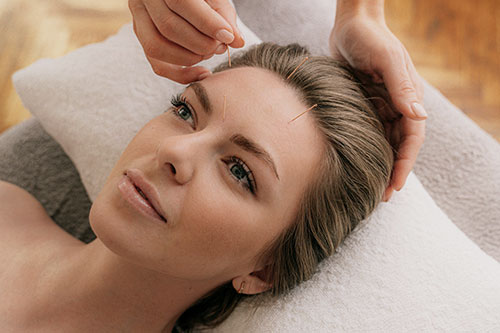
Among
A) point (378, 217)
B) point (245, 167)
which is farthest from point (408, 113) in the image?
point (245, 167)

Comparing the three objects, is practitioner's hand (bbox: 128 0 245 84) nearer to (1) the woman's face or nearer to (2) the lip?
(1) the woman's face

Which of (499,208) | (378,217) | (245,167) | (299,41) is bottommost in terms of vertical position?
(499,208)

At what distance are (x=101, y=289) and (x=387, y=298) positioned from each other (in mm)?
689

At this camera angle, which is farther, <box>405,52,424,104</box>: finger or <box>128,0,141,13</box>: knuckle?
<box>405,52,424,104</box>: finger

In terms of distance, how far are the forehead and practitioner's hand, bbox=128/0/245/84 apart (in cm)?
10

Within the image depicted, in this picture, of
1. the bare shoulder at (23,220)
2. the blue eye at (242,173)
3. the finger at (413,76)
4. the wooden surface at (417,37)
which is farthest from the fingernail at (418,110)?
the wooden surface at (417,37)

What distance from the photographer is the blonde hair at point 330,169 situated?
1.03m

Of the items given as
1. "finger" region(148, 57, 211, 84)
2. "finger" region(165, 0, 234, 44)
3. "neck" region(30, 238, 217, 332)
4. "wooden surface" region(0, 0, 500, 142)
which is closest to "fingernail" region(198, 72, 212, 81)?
"finger" region(148, 57, 211, 84)

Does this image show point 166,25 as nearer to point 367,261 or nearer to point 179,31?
point 179,31

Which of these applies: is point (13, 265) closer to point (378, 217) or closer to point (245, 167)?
point (245, 167)

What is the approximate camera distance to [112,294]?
44.1 inches

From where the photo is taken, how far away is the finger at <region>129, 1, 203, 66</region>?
3.03ft

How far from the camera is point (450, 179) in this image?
1.48 meters

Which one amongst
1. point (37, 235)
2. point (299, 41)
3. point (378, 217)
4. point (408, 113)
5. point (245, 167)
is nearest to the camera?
point (245, 167)
